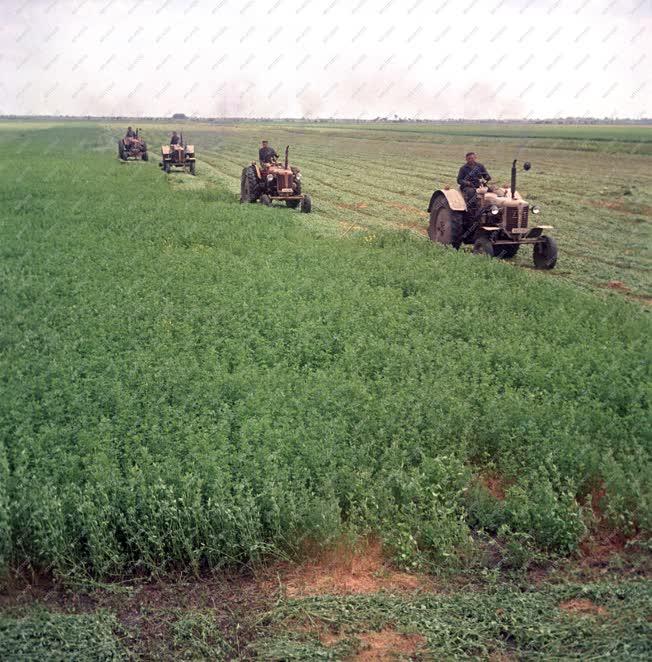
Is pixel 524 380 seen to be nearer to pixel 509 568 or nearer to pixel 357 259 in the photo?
pixel 509 568

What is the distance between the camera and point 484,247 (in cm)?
1330

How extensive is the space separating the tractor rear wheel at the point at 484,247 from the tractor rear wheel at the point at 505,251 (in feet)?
0.48

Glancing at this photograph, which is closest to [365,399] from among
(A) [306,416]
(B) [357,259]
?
(A) [306,416]

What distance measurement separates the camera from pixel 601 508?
5.46 metres

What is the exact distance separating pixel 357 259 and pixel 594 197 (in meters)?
13.6

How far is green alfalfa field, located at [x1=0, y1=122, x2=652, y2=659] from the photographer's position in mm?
4195

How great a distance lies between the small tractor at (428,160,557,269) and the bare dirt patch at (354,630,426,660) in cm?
992

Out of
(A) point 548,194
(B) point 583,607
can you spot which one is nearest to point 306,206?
(A) point 548,194

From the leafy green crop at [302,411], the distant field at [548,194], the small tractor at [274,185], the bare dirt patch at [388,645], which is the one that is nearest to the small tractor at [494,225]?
the distant field at [548,194]

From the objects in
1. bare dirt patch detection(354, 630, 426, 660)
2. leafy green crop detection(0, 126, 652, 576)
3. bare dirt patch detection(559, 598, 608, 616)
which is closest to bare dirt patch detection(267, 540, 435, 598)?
leafy green crop detection(0, 126, 652, 576)

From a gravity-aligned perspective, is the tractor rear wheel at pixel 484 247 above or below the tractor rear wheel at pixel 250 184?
below

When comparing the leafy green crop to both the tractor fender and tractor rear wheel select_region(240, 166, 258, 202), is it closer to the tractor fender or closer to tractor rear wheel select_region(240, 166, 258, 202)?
the tractor fender

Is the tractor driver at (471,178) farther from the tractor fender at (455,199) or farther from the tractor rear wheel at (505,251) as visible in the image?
the tractor rear wheel at (505,251)

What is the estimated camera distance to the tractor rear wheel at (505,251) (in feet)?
45.3
